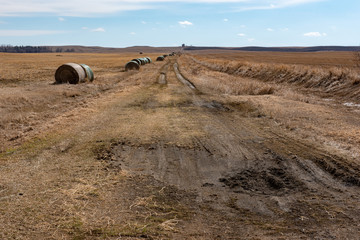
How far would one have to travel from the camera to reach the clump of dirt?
5145 millimetres

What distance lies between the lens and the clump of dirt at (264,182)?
16.9 ft

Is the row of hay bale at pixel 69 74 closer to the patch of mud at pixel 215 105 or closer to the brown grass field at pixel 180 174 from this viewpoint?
the brown grass field at pixel 180 174

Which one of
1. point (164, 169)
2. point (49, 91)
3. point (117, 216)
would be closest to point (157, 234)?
point (117, 216)

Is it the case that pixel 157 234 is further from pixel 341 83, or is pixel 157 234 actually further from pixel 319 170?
pixel 341 83

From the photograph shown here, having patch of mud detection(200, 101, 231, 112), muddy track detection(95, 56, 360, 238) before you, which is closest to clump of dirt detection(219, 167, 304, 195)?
muddy track detection(95, 56, 360, 238)

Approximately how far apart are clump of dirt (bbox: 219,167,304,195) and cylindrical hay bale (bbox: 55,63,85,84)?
16278 millimetres

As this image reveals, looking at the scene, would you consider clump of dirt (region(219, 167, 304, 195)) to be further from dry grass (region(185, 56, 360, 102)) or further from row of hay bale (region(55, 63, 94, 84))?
row of hay bale (region(55, 63, 94, 84))

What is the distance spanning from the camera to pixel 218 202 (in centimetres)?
474

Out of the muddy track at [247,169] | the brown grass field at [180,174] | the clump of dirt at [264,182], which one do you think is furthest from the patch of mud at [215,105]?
the clump of dirt at [264,182]

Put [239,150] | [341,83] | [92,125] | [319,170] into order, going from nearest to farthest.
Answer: [319,170]
[239,150]
[92,125]
[341,83]

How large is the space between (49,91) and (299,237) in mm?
15040

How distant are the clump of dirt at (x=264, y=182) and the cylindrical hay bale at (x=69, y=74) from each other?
641 inches

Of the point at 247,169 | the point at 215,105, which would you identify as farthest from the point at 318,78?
the point at 247,169

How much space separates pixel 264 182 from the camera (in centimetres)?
544
